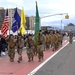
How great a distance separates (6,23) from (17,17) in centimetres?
→ 223

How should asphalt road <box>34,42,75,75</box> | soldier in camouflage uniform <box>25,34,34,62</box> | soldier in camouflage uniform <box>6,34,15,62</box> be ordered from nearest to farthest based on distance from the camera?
asphalt road <box>34,42,75,75</box> → soldier in camouflage uniform <box>6,34,15,62</box> → soldier in camouflage uniform <box>25,34,34,62</box>

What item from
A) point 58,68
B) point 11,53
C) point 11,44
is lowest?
point 58,68

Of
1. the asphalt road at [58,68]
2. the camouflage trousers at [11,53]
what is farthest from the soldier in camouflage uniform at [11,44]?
the asphalt road at [58,68]

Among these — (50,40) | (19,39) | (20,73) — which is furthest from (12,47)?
(50,40)

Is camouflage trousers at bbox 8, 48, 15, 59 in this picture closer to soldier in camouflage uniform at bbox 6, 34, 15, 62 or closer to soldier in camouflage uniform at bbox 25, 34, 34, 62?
soldier in camouflage uniform at bbox 6, 34, 15, 62

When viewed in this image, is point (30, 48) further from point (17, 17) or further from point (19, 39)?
point (17, 17)

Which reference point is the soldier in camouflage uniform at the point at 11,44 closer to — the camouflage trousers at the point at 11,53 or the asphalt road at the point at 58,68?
the camouflage trousers at the point at 11,53

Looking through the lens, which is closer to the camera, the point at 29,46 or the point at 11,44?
the point at 11,44

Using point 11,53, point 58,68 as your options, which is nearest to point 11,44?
point 11,53

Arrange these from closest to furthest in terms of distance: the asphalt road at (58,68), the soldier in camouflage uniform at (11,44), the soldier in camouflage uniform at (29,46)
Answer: the asphalt road at (58,68)
the soldier in camouflage uniform at (11,44)
the soldier in camouflage uniform at (29,46)

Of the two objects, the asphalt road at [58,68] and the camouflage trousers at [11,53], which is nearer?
the asphalt road at [58,68]

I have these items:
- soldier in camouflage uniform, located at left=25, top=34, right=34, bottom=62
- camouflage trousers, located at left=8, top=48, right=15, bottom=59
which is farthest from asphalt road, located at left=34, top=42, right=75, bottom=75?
camouflage trousers, located at left=8, top=48, right=15, bottom=59

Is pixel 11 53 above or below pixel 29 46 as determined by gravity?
below

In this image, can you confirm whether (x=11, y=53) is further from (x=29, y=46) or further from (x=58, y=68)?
(x=58, y=68)
